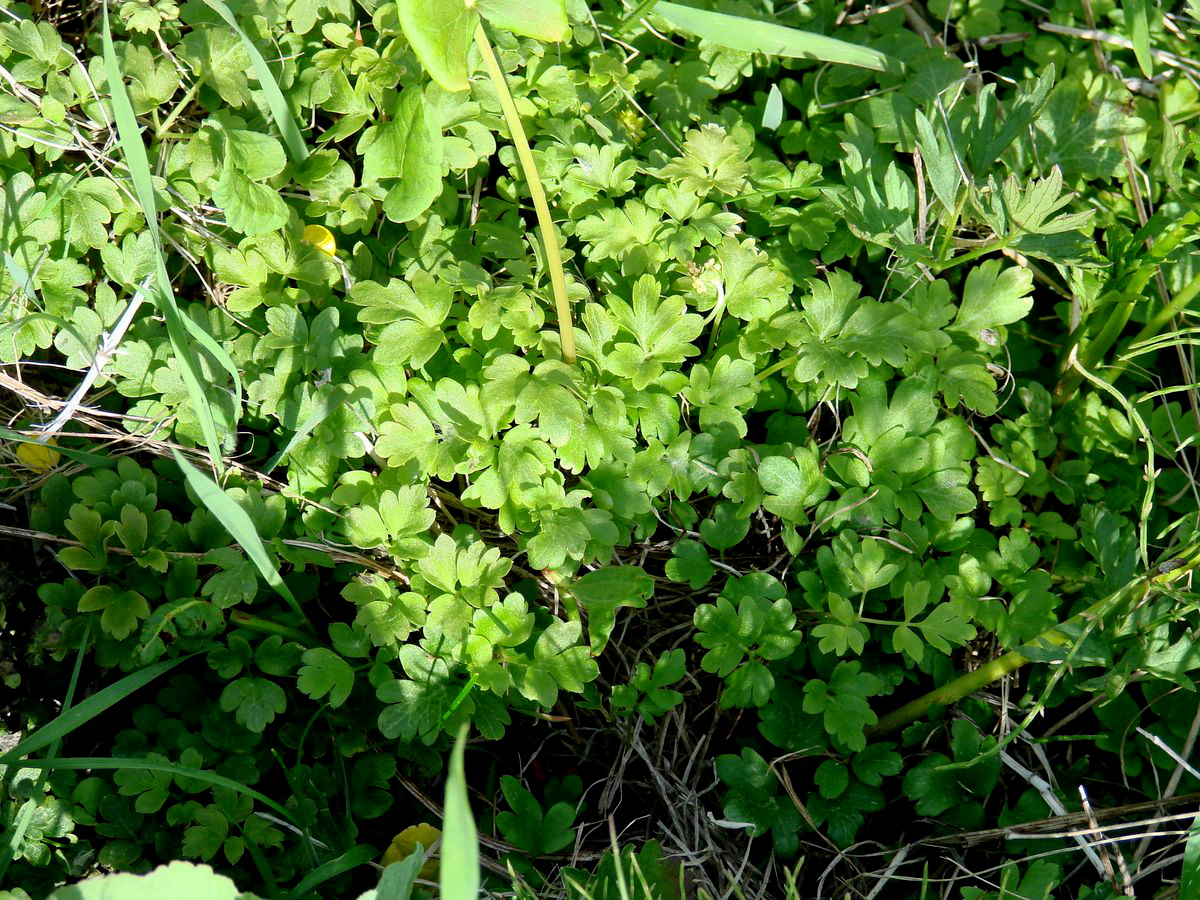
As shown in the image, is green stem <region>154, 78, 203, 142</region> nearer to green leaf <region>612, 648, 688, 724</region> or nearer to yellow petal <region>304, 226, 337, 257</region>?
yellow petal <region>304, 226, 337, 257</region>

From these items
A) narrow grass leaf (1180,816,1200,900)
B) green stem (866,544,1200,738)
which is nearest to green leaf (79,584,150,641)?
green stem (866,544,1200,738)

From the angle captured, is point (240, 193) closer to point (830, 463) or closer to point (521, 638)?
point (521, 638)

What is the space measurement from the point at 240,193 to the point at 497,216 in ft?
2.16

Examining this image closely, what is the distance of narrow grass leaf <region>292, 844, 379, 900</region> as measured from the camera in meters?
2.01

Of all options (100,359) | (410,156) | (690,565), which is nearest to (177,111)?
(100,359)

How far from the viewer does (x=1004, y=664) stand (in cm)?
227

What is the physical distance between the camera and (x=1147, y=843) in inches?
89.5

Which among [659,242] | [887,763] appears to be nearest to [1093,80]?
[659,242]

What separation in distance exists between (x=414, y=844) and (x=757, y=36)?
207 centimetres

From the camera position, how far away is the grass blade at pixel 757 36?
2387 millimetres

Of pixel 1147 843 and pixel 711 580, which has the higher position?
pixel 711 580

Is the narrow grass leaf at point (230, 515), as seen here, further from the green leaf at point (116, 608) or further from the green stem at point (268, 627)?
the green leaf at point (116, 608)

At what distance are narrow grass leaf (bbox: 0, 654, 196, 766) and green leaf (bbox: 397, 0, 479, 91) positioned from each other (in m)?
1.37

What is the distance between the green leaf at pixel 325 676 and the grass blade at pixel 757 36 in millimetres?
1622
